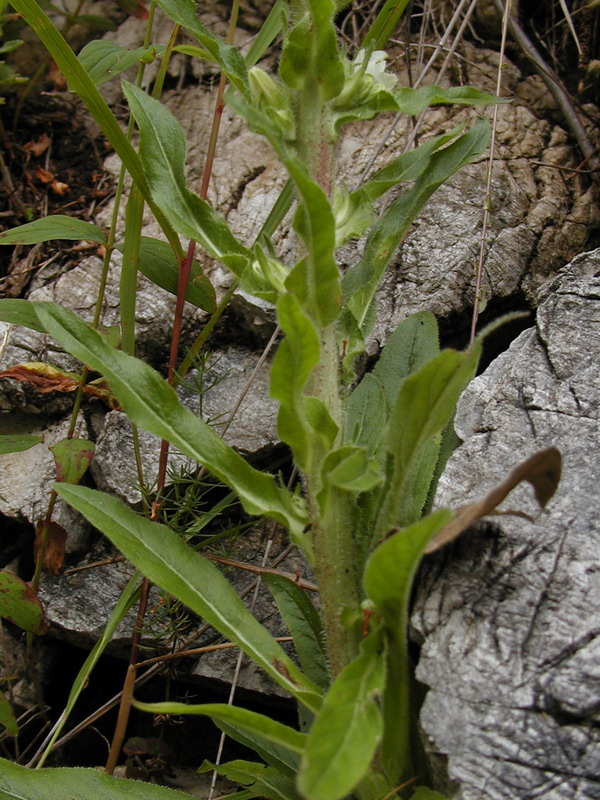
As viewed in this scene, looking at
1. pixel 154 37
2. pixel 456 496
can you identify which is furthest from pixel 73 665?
pixel 154 37

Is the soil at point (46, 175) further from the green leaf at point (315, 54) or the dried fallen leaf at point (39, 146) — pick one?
the green leaf at point (315, 54)

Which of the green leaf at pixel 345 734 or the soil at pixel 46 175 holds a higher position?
the soil at pixel 46 175

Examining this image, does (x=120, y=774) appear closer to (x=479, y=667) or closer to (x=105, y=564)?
(x=105, y=564)

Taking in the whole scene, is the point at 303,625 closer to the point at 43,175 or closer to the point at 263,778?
the point at 263,778

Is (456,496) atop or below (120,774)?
atop

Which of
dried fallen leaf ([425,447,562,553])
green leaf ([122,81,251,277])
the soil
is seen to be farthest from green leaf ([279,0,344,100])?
the soil

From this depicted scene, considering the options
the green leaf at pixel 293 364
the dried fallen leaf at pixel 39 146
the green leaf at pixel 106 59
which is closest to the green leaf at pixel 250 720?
the green leaf at pixel 293 364
